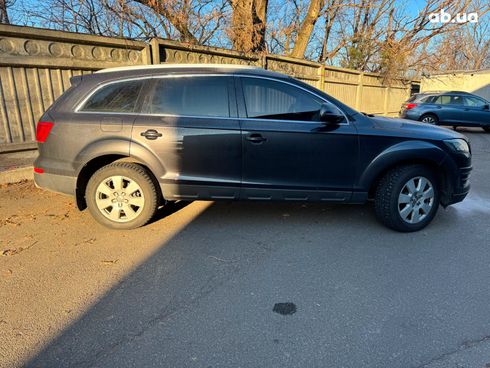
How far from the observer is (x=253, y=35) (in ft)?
32.7

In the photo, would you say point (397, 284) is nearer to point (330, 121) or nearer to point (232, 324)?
point (232, 324)

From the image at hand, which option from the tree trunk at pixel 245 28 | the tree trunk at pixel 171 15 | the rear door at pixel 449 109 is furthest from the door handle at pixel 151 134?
the rear door at pixel 449 109

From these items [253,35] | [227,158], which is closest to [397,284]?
[227,158]

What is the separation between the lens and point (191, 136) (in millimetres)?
3572

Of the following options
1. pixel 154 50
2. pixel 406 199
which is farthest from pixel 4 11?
pixel 406 199

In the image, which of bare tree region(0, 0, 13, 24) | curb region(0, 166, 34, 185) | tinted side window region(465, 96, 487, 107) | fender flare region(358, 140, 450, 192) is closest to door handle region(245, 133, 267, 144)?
fender flare region(358, 140, 450, 192)

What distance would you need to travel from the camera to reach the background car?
527 inches

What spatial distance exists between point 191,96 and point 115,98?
0.88 m

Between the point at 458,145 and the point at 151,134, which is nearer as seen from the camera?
the point at 151,134

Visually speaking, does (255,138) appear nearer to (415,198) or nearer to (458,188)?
(415,198)

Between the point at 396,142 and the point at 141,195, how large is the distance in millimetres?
2950

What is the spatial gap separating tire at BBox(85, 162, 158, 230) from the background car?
1299 centimetres

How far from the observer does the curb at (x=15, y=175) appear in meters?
5.26

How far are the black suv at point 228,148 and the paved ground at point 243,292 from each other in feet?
1.45
